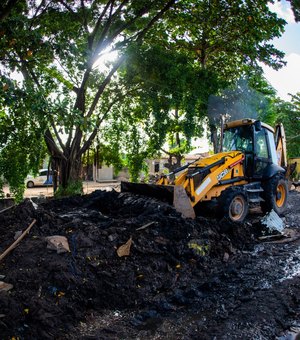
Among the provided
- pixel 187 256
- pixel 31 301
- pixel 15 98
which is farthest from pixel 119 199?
pixel 31 301

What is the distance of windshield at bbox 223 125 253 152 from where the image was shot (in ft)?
32.8

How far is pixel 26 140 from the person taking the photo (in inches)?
488

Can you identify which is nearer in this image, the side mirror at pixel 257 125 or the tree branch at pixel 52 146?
the side mirror at pixel 257 125

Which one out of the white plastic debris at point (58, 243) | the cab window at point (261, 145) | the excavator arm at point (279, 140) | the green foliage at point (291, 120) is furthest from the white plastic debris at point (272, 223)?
the green foliage at point (291, 120)

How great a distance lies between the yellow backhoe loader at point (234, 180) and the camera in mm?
8312

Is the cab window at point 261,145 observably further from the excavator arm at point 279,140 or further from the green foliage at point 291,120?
the green foliage at point 291,120

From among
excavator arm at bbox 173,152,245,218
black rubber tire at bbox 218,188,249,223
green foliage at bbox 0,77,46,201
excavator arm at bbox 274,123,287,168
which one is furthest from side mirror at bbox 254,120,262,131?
green foliage at bbox 0,77,46,201

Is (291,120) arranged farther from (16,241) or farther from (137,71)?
(16,241)

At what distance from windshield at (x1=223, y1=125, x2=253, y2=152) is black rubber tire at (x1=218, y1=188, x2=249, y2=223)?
1.88 metres

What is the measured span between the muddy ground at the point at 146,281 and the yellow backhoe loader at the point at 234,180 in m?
1.03

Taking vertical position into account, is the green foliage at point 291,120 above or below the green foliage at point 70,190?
above

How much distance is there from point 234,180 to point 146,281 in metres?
5.21

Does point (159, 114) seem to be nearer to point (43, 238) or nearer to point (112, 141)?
point (112, 141)

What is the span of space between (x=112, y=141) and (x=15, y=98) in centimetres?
1136
